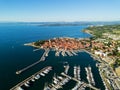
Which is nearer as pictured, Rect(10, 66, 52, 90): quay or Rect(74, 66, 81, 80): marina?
Rect(10, 66, 52, 90): quay

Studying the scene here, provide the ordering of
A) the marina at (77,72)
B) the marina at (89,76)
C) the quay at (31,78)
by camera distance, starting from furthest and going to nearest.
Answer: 1. the marina at (77,72)
2. the marina at (89,76)
3. the quay at (31,78)

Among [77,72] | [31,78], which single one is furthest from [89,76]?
[31,78]

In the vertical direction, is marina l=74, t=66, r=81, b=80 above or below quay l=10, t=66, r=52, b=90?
below

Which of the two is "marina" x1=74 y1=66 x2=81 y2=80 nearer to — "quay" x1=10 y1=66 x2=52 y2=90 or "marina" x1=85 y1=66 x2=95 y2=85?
"marina" x1=85 y1=66 x2=95 y2=85

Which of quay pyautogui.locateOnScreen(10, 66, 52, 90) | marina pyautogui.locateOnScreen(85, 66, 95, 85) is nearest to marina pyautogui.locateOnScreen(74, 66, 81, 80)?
marina pyautogui.locateOnScreen(85, 66, 95, 85)

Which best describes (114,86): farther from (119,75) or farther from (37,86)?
(37,86)

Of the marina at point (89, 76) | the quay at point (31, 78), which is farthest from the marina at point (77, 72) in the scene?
the quay at point (31, 78)

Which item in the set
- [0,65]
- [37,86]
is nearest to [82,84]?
[37,86]

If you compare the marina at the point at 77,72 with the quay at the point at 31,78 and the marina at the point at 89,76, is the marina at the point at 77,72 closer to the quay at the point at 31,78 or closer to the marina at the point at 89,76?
the marina at the point at 89,76

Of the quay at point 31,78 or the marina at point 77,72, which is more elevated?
the quay at point 31,78

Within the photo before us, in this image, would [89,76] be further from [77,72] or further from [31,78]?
[31,78]

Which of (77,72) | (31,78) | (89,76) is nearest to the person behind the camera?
(31,78)
